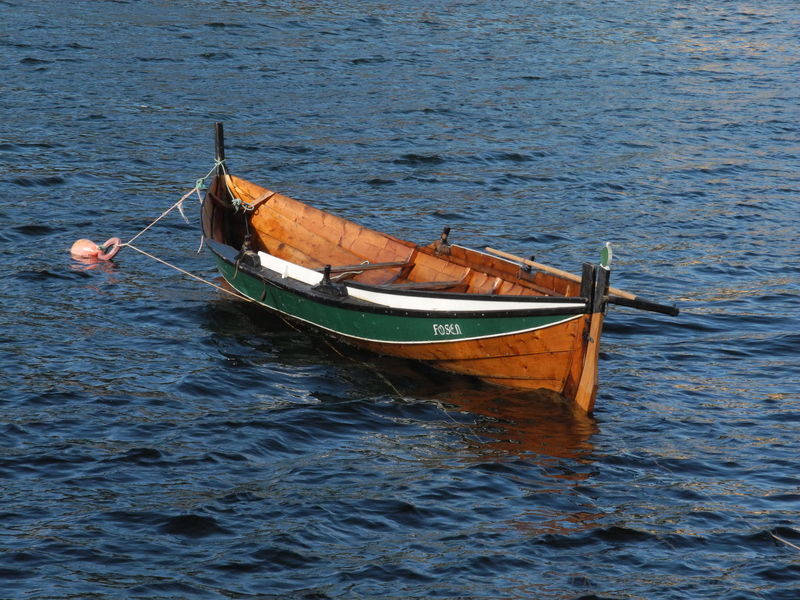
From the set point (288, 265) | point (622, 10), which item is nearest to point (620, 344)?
point (288, 265)

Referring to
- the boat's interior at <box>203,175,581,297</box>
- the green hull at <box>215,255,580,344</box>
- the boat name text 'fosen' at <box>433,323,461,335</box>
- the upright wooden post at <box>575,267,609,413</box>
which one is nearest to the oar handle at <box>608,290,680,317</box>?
the upright wooden post at <box>575,267,609,413</box>

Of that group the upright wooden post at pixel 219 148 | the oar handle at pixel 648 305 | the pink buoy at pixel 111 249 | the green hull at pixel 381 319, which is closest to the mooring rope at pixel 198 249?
the upright wooden post at pixel 219 148

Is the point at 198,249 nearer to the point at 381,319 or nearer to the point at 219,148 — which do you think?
the point at 219,148

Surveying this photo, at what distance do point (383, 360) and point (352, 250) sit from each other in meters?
3.17

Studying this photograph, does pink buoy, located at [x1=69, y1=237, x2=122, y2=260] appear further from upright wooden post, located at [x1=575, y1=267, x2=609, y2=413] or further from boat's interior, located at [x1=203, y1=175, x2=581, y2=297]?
upright wooden post, located at [x1=575, y1=267, x2=609, y2=413]

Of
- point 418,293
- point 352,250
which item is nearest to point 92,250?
point 352,250

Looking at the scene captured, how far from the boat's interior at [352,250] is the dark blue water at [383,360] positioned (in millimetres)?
1390

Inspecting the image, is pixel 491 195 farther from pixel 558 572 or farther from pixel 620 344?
pixel 558 572

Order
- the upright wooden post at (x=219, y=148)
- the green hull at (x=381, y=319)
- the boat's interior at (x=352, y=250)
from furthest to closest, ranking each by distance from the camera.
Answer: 1. the upright wooden post at (x=219, y=148)
2. the boat's interior at (x=352, y=250)
3. the green hull at (x=381, y=319)

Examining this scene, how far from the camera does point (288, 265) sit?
63.8 ft

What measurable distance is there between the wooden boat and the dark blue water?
507 mm

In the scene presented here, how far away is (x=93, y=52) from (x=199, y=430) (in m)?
24.1

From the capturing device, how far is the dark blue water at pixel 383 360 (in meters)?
13.2

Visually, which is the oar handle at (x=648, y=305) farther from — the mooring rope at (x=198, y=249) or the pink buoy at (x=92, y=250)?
the pink buoy at (x=92, y=250)
